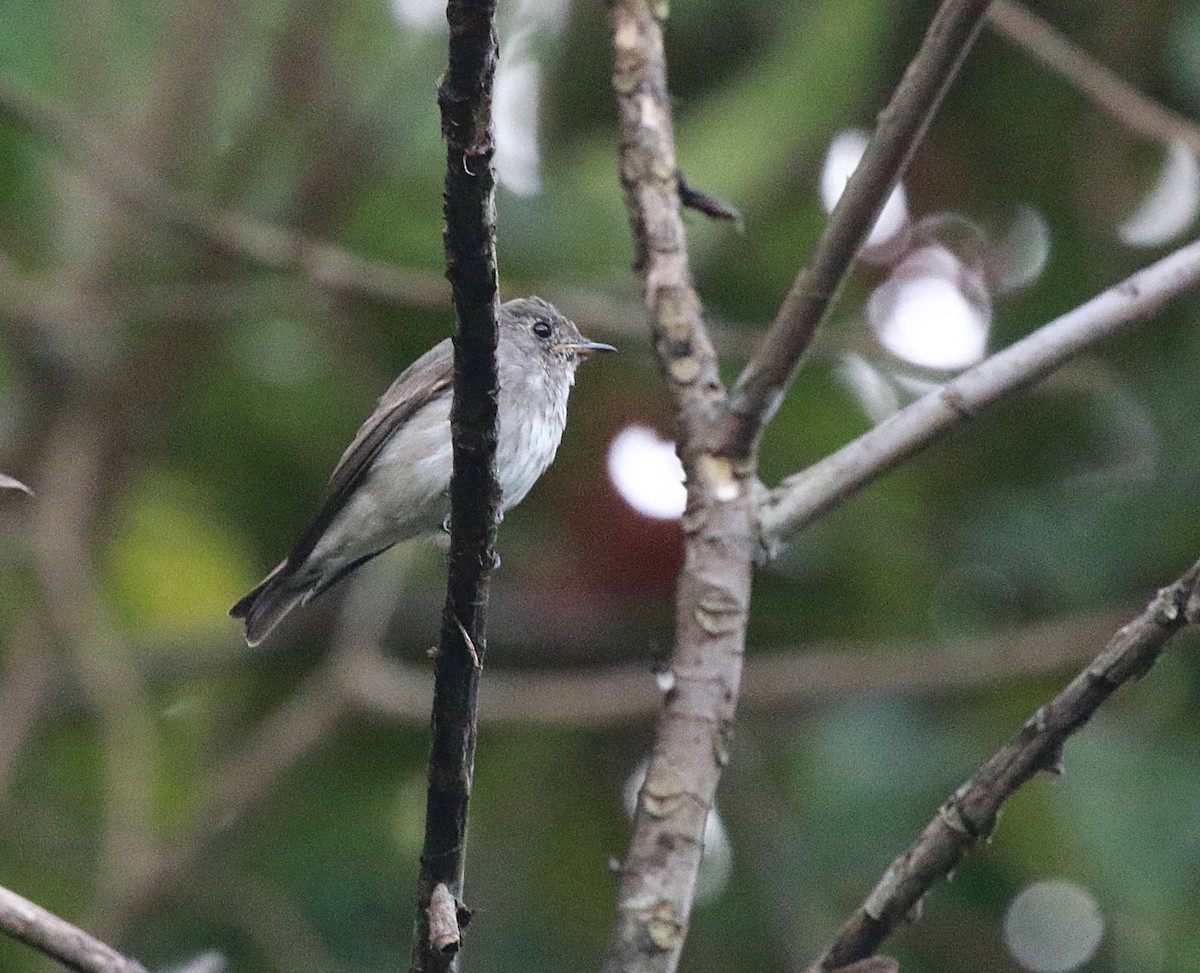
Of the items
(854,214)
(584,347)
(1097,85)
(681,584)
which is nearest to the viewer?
(854,214)

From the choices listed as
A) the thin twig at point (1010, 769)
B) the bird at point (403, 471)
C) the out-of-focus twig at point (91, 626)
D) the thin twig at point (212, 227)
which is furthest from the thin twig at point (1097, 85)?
the out-of-focus twig at point (91, 626)

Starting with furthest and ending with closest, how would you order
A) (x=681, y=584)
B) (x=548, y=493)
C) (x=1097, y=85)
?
(x=548, y=493), (x=1097, y=85), (x=681, y=584)

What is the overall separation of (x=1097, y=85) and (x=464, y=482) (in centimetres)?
288

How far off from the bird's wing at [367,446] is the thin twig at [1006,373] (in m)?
1.84

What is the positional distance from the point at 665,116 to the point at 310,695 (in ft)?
9.51

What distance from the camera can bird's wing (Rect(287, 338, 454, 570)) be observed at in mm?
4977

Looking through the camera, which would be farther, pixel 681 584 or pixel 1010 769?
pixel 681 584

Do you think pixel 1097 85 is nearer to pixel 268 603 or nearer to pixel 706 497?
pixel 706 497

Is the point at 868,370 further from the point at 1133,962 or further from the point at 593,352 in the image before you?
the point at 1133,962

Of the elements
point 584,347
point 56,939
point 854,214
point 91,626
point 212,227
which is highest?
point 212,227

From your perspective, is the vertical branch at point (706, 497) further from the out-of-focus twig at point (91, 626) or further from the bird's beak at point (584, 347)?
the out-of-focus twig at point (91, 626)

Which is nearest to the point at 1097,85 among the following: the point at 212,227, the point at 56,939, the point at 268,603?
the point at 268,603

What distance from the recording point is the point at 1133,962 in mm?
6000

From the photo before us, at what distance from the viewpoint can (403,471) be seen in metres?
4.95
